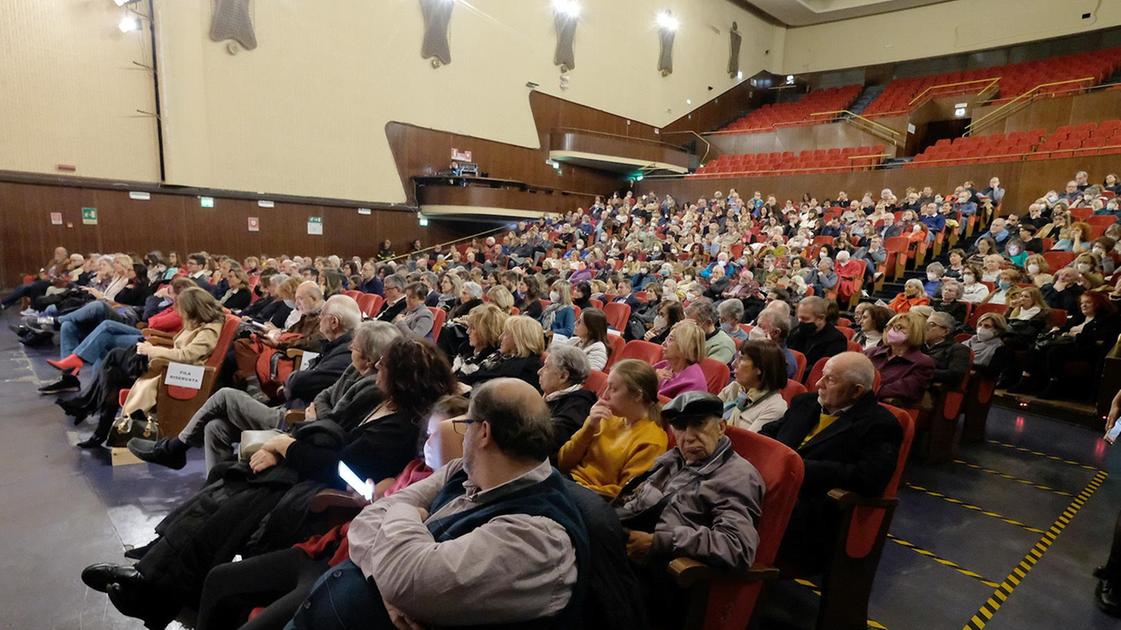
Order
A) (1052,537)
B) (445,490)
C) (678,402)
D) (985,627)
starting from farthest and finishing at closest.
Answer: (1052,537) < (985,627) < (678,402) < (445,490)

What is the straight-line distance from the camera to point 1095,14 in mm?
13492

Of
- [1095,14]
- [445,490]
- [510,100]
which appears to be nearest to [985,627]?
[445,490]

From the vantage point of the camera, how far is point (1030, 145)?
9.29 meters

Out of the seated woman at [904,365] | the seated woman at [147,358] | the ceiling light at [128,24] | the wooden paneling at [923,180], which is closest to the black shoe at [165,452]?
the seated woman at [147,358]

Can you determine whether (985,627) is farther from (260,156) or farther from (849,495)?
(260,156)

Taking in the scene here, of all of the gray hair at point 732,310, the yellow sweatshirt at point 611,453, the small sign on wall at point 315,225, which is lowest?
the yellow sweatshirt at point 611,453

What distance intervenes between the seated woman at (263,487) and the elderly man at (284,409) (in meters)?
0.31

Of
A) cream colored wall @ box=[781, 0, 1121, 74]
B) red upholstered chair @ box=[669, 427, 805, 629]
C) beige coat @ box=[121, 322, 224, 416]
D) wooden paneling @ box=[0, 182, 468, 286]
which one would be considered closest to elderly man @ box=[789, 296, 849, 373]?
red upholstered chair @ box=[669, 427, 805, 629]

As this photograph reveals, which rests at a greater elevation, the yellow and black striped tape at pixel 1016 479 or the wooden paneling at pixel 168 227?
the wooden paneling at pixel 168 227

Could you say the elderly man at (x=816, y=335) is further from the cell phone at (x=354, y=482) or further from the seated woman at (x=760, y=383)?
the cell phone at (x=354, y=482)

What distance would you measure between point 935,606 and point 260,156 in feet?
34.9

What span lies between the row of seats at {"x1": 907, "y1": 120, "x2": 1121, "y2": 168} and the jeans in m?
10.9

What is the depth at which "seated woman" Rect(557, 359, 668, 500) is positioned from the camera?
69.6 inches

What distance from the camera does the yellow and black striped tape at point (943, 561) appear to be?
7.28 ft
